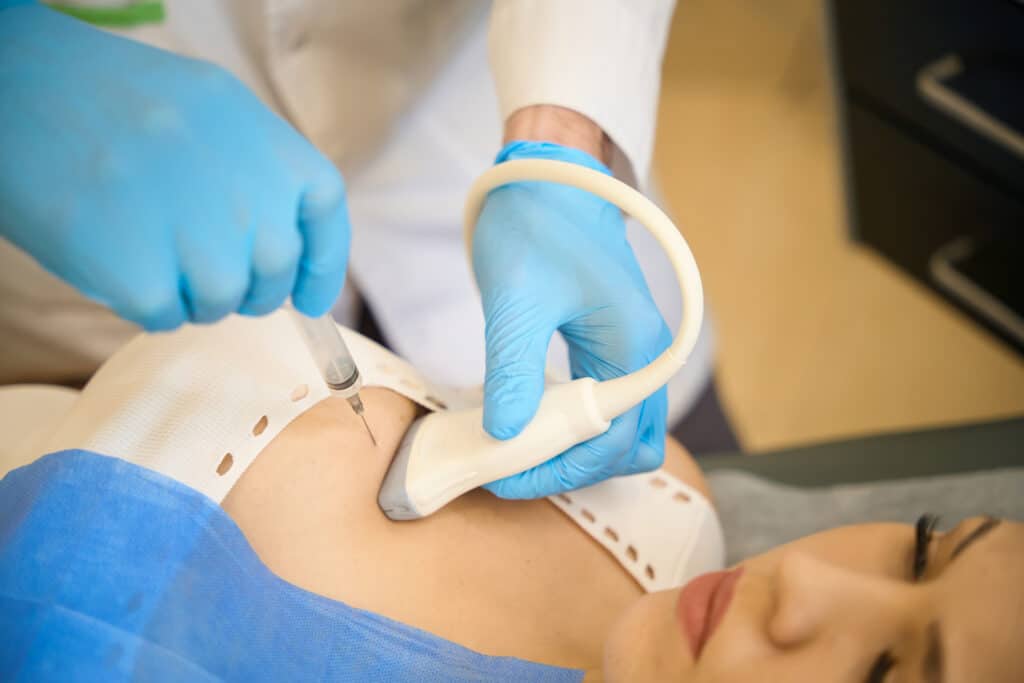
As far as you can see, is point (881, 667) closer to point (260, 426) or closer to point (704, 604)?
point (704, 604)

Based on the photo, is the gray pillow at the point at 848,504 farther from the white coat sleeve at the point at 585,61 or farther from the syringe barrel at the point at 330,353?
the syringe barrel at the point at 330,353

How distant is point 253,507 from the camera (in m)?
0.71

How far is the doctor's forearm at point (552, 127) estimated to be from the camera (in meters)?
0.91

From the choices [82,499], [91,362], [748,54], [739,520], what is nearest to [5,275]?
[91,362]

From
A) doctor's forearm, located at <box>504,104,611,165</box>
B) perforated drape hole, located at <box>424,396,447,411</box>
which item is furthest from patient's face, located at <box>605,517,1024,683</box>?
doctor's forearm, located at <box>504,104,611,165</box>

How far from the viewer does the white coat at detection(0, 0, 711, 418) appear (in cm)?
94

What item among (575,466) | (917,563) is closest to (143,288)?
(575,466)

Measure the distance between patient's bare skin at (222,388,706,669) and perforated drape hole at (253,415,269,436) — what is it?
0.05 ft

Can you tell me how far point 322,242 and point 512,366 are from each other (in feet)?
0.69

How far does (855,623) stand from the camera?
2.21 ft

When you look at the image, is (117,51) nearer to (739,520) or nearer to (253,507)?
(253,507)

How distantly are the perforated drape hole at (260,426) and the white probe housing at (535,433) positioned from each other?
115mm

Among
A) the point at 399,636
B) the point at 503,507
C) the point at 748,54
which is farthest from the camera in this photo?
the point at 748,54

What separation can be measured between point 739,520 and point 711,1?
205 cm
